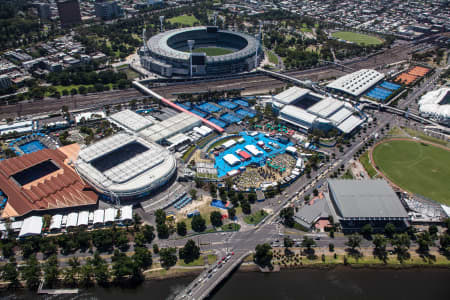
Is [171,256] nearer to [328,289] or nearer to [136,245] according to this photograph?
[136,245]

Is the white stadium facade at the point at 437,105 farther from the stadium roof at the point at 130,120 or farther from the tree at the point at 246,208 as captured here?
the stadium roof at the point at 130,120

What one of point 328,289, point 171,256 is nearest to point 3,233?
point 171,256

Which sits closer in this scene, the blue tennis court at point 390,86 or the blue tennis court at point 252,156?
the blue tennis court at point 252,156

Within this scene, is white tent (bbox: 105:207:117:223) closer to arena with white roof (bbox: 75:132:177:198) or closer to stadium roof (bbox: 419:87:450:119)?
arena with white roof (bbox: 75:132:177:198)

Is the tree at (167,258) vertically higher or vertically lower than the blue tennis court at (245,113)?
lower

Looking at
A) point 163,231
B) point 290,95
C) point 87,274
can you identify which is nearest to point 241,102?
point 290,95

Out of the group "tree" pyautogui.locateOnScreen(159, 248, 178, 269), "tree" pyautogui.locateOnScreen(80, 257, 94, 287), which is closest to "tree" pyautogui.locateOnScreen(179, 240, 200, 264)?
"tree" pyautogui.locateOnScreen(159, 248, 178, 269)

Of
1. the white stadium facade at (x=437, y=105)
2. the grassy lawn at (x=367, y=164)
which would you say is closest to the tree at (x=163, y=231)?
the grassy lawn at (x=367, y=164)
